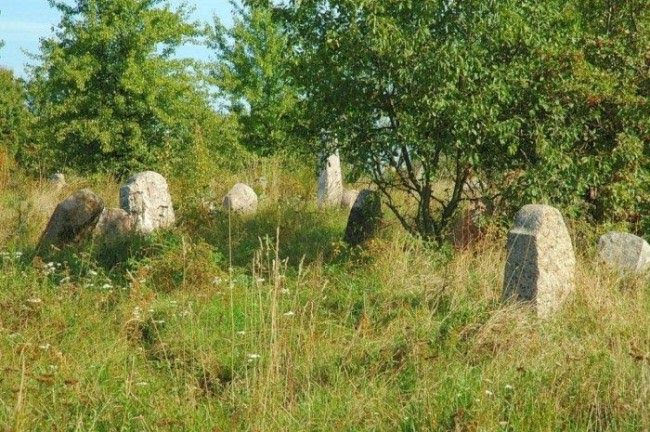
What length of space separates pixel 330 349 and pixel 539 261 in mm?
2111

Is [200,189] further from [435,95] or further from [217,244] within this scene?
[435,95]

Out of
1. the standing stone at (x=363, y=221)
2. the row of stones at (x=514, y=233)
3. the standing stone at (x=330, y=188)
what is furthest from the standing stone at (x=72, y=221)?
the standing stone at (x=330, y=188)

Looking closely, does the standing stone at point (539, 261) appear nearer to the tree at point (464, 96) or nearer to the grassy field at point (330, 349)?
the grassy field at point (330, 349)

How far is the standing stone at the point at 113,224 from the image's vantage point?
1250 cm

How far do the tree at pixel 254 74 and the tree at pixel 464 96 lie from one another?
1593 centimetres

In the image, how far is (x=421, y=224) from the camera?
1063 cm

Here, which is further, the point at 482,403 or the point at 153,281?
the point at 153,281

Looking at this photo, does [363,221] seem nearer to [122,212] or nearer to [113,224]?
[113,224]

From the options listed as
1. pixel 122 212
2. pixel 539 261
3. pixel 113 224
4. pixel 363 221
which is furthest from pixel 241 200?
pixel 539 261

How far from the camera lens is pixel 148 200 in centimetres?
1395

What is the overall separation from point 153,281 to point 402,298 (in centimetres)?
265

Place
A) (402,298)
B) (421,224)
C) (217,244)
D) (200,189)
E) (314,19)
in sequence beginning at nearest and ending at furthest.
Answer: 1. (402,298)
2. (314,19)
3. (421,224)
4. (217,244)
5. (200,189)

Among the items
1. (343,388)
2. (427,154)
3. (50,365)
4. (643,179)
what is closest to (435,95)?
(427,154)

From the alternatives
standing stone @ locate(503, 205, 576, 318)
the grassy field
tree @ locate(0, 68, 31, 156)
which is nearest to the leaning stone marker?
the grassy field
